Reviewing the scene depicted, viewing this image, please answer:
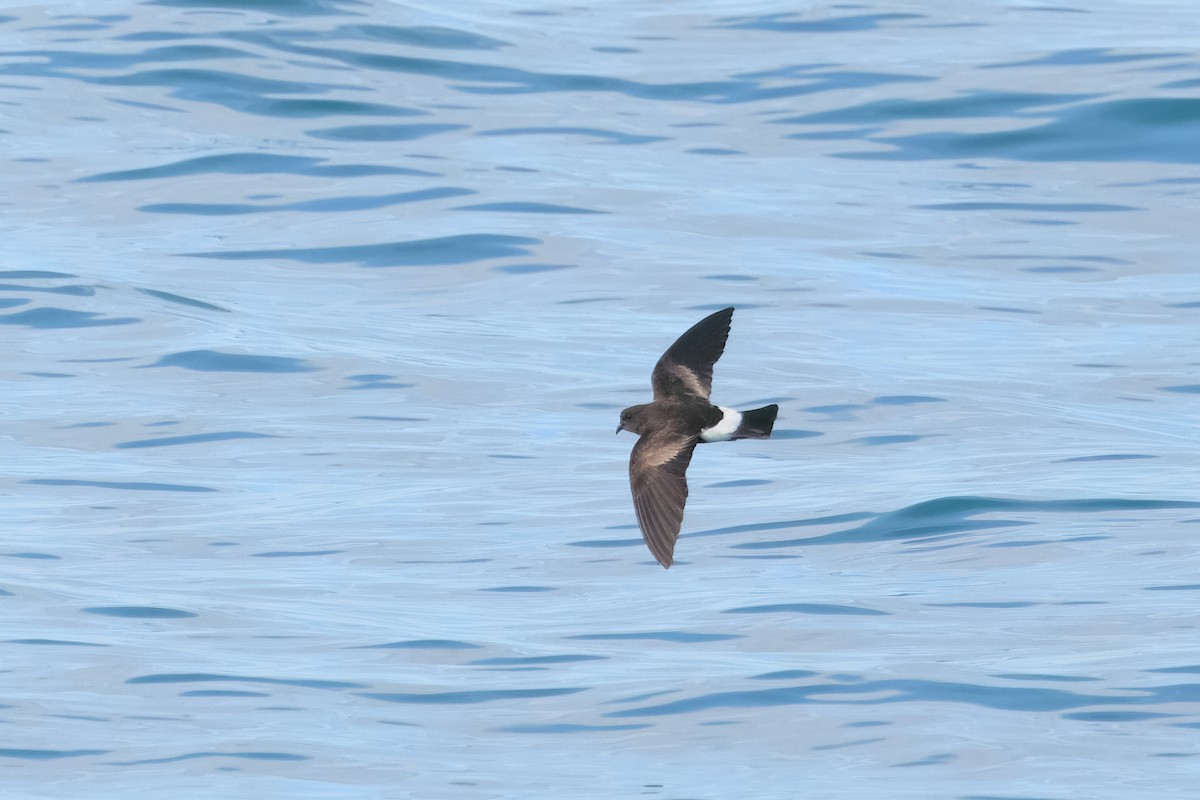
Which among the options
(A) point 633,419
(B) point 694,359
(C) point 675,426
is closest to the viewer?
(C) point 675,426

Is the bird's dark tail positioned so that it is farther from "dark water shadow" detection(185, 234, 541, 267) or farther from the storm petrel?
"dark water shadow" detection(185, 234, 541, 267)

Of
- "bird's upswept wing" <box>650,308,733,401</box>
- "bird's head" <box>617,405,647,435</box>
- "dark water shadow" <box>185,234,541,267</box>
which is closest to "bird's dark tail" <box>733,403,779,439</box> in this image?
"bird's head" <box>617,405,647,435</box>

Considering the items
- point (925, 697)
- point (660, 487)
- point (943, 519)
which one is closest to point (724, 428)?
point (660, 487)

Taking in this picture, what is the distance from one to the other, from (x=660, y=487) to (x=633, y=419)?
0.84m

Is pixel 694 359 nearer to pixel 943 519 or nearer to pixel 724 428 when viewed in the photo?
Answer: pixel 724 428

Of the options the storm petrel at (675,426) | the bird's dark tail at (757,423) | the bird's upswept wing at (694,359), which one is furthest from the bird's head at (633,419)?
the bird's dark tail at (757,423)

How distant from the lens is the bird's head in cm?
760

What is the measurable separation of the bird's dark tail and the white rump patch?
0.08 feet

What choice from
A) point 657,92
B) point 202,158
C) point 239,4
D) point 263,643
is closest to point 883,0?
point 657,92

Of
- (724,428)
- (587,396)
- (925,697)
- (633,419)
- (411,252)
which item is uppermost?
(724,428)

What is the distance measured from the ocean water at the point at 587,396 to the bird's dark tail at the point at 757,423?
2.72 feet

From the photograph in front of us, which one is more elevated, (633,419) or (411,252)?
(633,419)

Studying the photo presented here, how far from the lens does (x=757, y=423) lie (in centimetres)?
704

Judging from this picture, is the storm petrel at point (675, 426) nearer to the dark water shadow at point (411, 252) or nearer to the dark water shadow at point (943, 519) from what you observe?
the dark water shadow at point (943, 519)
